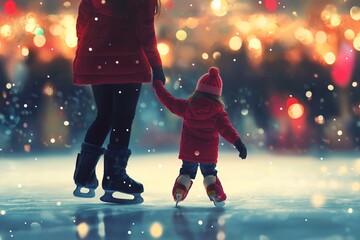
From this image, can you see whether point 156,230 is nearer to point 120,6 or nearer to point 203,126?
point 203,126

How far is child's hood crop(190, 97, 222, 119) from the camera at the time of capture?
13.6ft

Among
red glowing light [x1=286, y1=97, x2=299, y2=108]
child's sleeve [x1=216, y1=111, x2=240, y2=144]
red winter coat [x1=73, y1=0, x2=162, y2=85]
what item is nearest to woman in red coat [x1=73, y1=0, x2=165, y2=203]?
red winter coat [x1=73, y1=0, x2=162, y2=85]

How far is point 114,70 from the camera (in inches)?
162

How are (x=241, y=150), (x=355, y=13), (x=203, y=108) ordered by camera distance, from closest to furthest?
(x=241, y=150)
(x=203, y=108)
(x=355, y=13)

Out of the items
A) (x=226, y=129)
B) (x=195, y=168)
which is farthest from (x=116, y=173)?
(x=226, y=129)

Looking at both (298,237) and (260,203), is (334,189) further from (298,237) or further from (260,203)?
(298,237)

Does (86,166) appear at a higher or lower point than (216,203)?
higher

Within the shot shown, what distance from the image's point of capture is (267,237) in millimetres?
3375

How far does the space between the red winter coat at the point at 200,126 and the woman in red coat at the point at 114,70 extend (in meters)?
0.22

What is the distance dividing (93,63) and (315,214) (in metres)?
1.51

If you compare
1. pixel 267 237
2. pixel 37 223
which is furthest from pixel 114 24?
pixel 267 237

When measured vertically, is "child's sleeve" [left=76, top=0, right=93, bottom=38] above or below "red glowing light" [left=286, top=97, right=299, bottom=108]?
above

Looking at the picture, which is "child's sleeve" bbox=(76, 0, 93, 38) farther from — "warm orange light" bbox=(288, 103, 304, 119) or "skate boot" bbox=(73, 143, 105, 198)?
"warm orange light" bbox=(288, 103, 304, 119)

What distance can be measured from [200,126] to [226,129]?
0.16m
